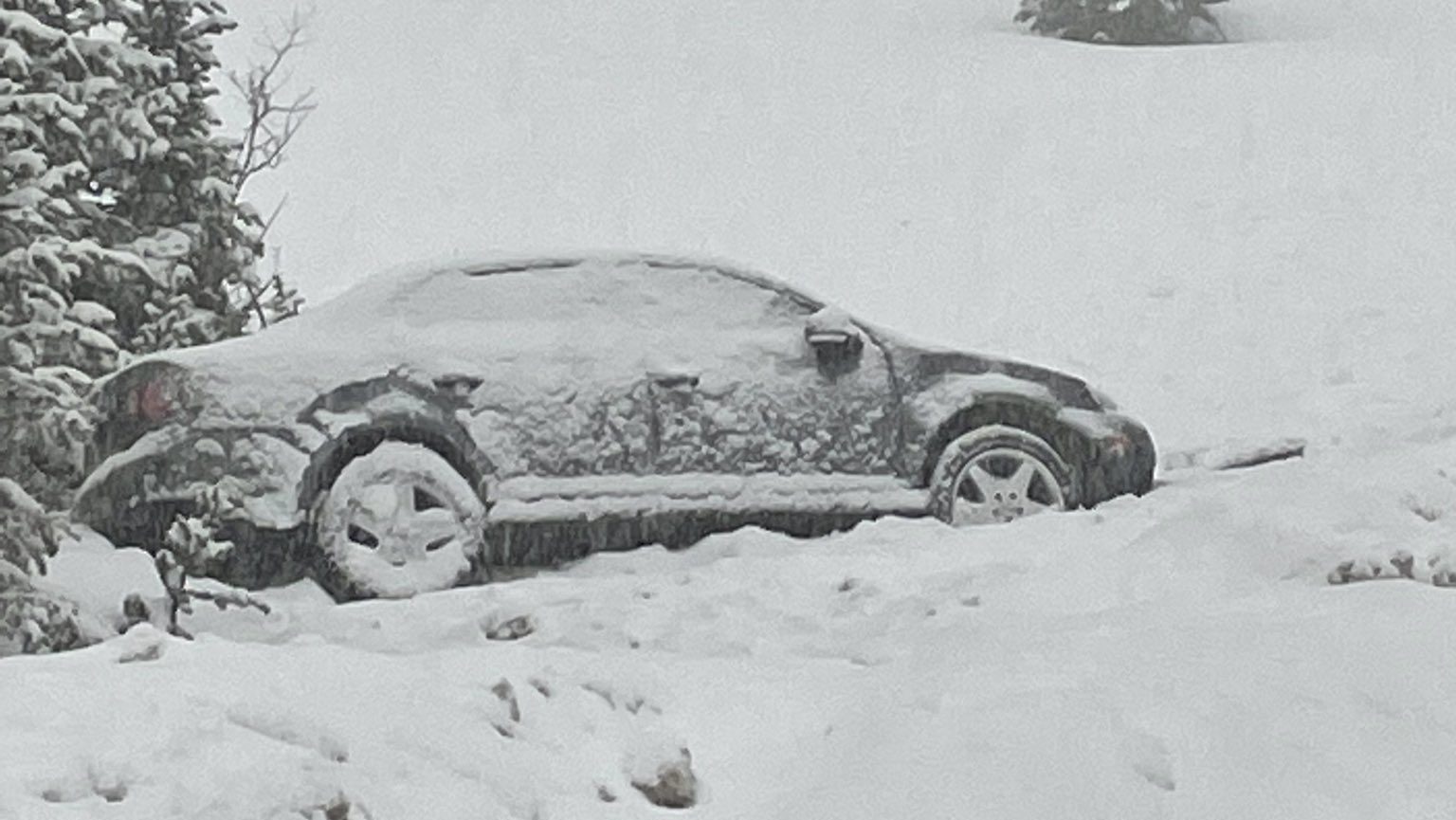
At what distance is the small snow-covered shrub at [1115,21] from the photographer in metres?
27.4

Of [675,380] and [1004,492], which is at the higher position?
[675,380]

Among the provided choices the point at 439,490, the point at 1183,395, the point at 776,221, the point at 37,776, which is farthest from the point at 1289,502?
the point at 776,221

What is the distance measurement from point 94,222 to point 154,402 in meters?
1.54

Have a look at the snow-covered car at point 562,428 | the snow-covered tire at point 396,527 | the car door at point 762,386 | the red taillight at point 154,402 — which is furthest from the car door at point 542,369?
the red taillight at point 154,402

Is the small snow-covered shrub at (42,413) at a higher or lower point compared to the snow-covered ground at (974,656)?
higher

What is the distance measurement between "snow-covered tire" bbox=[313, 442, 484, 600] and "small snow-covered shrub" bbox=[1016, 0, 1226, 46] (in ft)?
71.6

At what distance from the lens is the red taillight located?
279 inches

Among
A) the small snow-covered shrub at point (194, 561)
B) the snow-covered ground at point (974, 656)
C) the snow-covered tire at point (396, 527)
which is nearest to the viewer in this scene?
the snow-covered ground at point (974, 656)

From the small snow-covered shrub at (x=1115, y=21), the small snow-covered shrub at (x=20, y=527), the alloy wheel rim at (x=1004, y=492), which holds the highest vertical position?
the small snow-covered shrub at (x=1115, y=21)

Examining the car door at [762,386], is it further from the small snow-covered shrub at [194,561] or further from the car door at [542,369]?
the small snow-covered shrub at [194,561]

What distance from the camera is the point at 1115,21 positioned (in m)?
27.6

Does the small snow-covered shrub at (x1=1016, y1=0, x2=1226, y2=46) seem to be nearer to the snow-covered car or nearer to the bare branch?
the bare branch

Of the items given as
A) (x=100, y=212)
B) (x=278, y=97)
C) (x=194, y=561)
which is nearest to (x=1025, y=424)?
(x=194, y=561)

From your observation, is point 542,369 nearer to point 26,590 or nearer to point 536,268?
point 536,268
